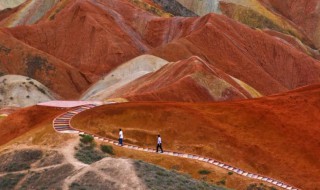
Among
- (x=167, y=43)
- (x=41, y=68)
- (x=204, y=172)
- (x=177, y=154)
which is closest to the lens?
(x=204, y=172)

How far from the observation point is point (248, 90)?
8381 cm

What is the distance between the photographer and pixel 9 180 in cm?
2936

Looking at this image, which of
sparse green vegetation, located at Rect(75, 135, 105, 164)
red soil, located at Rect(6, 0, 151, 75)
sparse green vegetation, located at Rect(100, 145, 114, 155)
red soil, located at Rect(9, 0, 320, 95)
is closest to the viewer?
sparse green vegetation, located at Rect(75, 135, 105, 164)

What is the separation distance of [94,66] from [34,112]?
55.7 metres

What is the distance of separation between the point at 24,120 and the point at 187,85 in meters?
26.2

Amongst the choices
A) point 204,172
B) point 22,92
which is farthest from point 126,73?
point 204,172

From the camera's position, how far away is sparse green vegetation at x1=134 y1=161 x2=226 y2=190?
87.0 feet

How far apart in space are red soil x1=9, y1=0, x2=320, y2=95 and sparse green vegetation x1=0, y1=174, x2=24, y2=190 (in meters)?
68.4

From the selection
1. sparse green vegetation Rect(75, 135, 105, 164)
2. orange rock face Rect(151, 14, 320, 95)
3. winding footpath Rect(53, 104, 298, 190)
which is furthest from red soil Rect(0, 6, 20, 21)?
sparse green vegetation Rect(75, 135, 105, 164)

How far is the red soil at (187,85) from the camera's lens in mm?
67225

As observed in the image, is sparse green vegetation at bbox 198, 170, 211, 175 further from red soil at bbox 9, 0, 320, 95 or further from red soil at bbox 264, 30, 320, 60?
red soil at bbox 264, 30, 320, 60

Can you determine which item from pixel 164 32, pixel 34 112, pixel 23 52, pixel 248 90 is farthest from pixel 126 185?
pixel 164 32

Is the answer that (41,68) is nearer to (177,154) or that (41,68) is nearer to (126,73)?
(126,73)

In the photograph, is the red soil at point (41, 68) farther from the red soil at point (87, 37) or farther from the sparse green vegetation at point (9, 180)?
the sparse green vegetation at point (9, 180)
